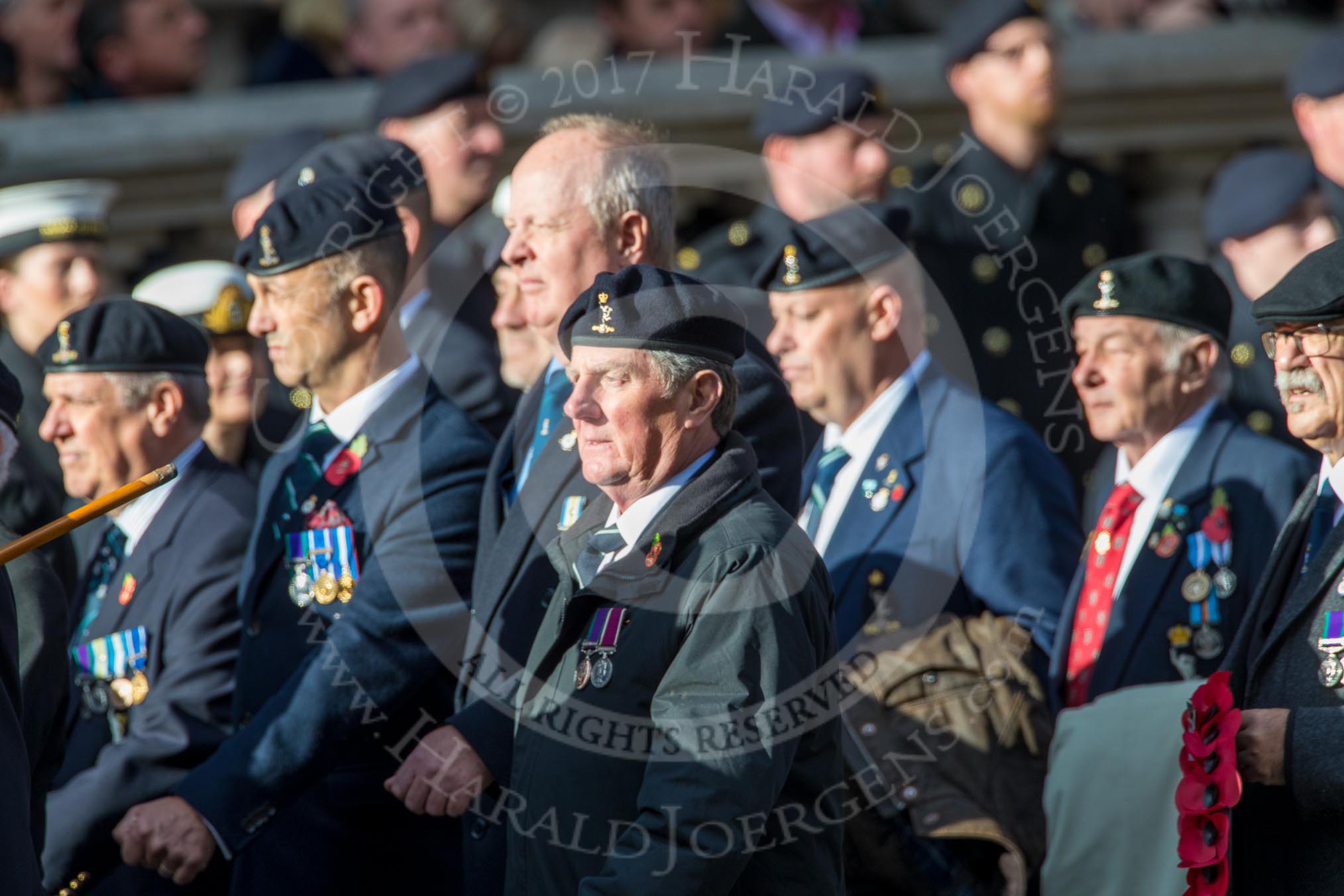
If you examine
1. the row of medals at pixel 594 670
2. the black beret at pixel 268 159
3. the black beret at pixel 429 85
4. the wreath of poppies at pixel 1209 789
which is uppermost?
the black beret at pixel 429 85

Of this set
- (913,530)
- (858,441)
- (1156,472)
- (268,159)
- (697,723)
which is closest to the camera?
(697,723)

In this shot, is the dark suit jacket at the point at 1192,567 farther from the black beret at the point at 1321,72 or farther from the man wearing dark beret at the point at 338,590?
the black beret at the point at 1321,72

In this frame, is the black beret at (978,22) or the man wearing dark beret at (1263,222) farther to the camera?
the black beret at (978,22)

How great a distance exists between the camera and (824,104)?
260 inches

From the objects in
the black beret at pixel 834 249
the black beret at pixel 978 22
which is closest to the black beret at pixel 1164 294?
the black beret at pixel 834 249

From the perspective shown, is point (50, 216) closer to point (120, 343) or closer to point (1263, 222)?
point (120, 343)

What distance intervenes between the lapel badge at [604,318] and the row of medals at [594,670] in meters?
0.60

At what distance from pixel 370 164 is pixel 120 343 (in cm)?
95

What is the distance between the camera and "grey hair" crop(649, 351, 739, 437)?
12.5ft

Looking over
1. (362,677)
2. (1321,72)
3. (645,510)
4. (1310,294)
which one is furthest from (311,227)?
(1321,72)

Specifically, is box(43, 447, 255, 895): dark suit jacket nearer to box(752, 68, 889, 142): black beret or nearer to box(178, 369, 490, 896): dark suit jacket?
box(178, 369, 490, 896): dark suit jacket

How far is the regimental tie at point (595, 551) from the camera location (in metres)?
3.82

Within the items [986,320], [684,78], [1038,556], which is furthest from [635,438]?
[684,78]

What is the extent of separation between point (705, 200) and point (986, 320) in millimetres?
1729
